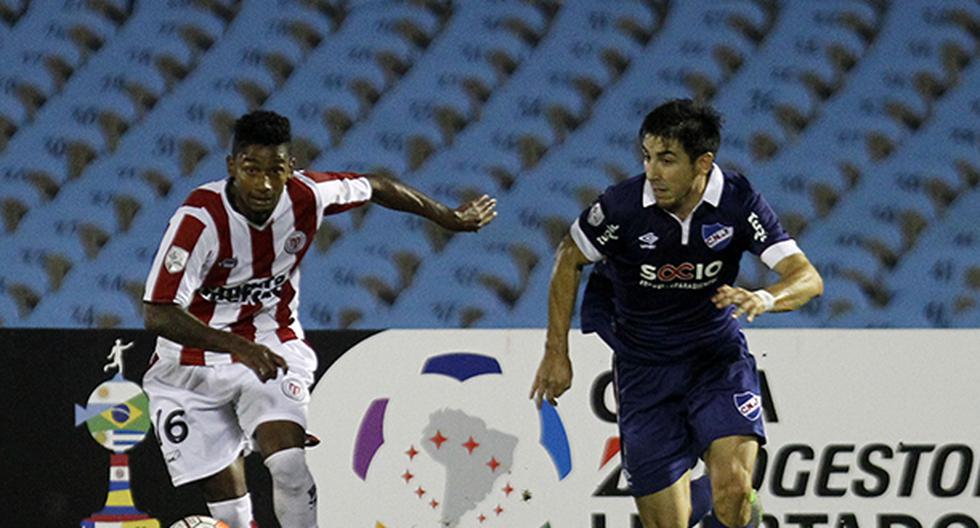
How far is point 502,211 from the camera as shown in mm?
6898

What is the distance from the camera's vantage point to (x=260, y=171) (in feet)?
15.2

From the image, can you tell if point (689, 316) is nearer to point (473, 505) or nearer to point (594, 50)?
point (473, 505)

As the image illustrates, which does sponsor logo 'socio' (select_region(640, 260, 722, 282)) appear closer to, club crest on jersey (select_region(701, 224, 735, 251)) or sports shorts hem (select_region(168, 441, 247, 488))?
club crest on jersey (select_region(701, 224, 735, 251))

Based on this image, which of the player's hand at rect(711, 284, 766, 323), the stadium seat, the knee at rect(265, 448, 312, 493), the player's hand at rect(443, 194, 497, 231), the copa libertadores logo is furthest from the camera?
the stadium seat

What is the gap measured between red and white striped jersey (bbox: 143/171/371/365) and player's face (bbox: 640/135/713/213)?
1.03 meters

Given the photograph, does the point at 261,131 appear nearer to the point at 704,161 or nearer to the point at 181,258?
the point at 181,258

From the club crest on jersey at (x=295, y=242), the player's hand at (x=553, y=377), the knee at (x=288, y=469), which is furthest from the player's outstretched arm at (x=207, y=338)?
the player's hand at (x=553, y=377)

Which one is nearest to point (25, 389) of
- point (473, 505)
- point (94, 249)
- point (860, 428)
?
point (94, 249)

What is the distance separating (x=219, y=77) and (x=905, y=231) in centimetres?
334

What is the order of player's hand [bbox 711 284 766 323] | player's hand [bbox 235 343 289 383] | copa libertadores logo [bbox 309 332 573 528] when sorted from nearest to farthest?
player's hand [bbox 711 284 766 323]
player's hand [bbox 235 343 289 383]
copa libertadores logo [bbox 309 332 573 528]

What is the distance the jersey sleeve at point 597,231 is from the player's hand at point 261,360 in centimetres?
100

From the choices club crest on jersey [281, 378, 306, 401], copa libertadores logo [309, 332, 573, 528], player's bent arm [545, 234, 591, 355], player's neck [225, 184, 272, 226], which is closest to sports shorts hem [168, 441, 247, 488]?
club crest on jersey [281, 378, 306, 401]

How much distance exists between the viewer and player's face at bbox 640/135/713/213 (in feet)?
14.9

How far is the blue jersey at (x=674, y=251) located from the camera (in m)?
4.65
